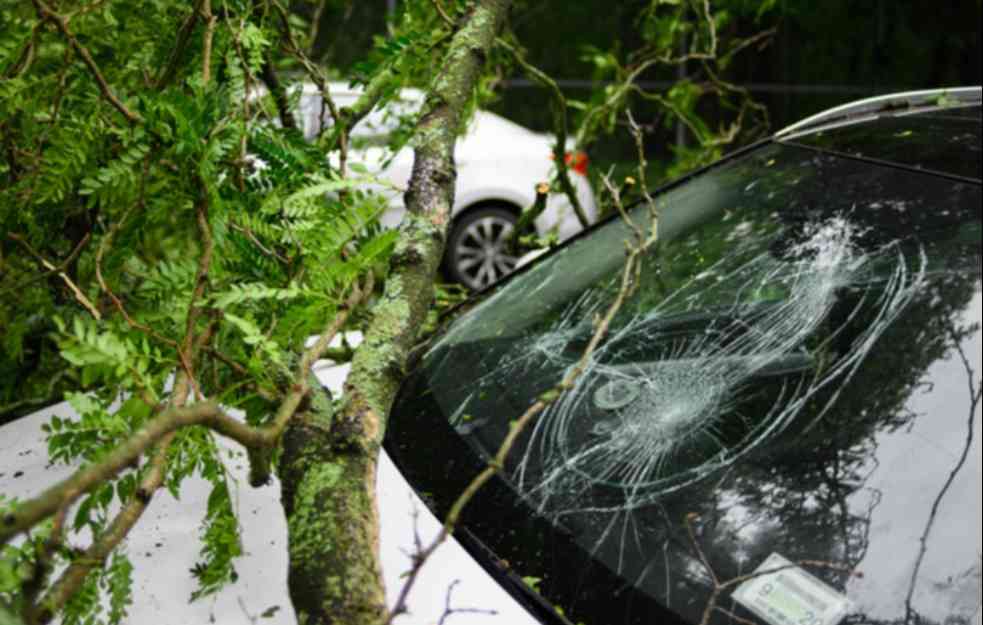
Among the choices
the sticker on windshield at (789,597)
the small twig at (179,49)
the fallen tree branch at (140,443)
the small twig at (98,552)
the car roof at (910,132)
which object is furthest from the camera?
the small twig at (179,49)

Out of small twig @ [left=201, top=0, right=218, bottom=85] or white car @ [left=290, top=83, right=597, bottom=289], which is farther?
white car @ [left=290, top=83, right=597, bottom=289]

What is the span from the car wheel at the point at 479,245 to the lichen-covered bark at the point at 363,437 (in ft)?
17.3

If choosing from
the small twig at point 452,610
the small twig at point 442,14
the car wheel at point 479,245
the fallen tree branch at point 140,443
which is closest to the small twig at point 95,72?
the fallen tree branch at point 140,443

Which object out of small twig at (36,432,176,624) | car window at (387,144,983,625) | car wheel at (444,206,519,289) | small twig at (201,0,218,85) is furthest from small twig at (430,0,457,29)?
car wheel at (444,206,519,289)

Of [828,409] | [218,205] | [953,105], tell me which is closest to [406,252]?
[218,205]

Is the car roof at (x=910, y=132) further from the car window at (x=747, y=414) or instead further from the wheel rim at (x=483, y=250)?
the wheel rim at (x=483, y=250)

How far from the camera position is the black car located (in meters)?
1.71

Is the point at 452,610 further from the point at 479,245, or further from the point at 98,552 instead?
the point at 479,245

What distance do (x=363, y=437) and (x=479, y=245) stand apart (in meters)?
6.28

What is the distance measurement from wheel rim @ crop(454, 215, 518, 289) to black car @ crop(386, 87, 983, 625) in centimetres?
518

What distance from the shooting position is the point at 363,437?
171 cm

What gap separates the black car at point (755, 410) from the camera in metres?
1.71

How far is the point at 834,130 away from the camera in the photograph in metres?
2.72

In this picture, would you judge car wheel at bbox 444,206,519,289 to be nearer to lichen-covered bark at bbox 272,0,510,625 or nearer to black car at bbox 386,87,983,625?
black car at bbox 386,87,983,625
